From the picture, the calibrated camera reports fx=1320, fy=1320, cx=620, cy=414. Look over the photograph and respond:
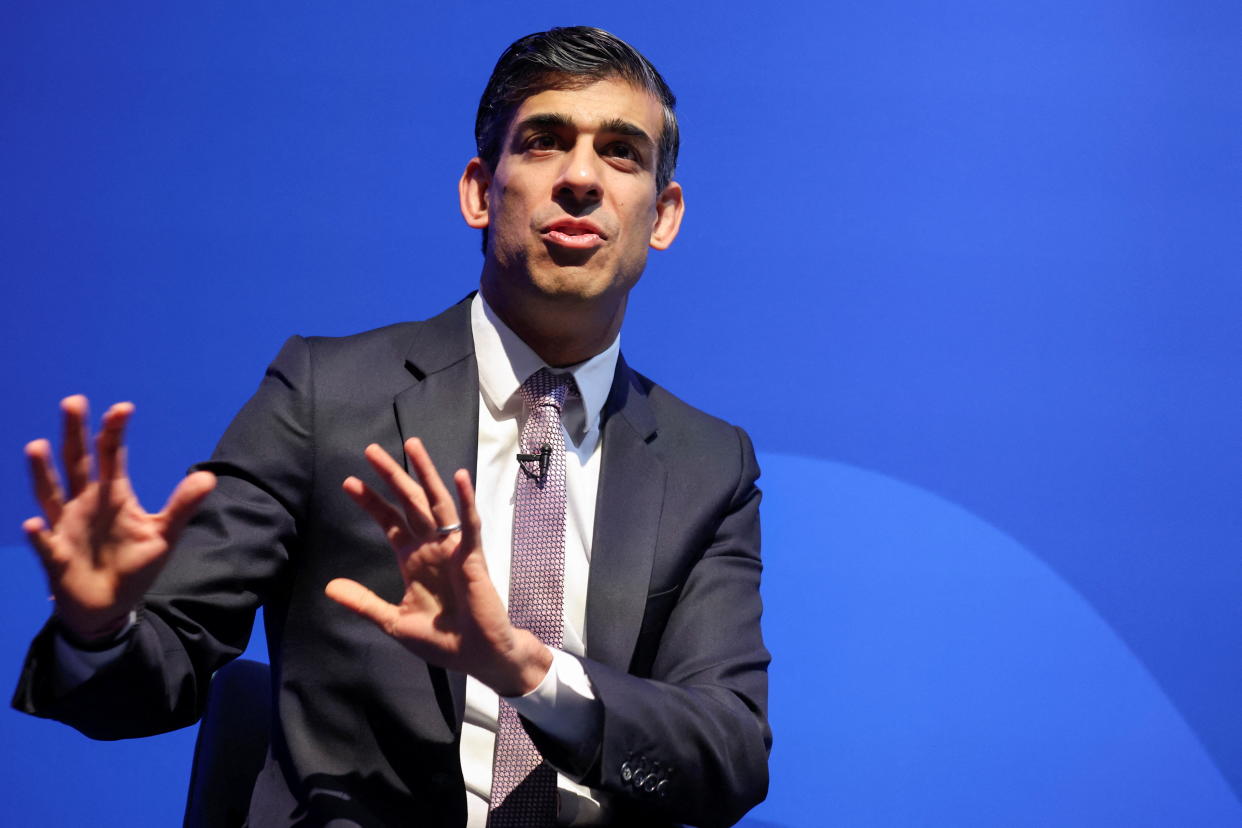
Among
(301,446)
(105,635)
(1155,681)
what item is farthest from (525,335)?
(1155,681)

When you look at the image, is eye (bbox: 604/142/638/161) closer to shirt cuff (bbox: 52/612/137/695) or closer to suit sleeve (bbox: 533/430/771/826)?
suit sleeve (bbox: 533/430/771/826)

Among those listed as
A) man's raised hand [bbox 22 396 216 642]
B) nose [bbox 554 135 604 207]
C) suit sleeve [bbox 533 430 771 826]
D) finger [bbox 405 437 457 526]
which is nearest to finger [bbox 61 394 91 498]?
man's raised hand [bbox 22 396 216 642]

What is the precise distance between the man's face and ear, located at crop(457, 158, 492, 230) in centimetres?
4

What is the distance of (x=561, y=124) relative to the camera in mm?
1880

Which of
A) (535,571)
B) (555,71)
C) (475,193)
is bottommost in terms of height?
(535,571)

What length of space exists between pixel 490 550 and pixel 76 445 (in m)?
0.64

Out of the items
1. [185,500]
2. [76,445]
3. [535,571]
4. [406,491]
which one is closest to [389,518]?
[406,491]

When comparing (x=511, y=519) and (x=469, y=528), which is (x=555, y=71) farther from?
(x=469, y=528)

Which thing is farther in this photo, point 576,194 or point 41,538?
point 576,194

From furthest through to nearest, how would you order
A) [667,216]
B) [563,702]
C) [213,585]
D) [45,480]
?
[667,216], [213,585], [563,702], [45,480]

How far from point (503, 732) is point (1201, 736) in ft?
4.83

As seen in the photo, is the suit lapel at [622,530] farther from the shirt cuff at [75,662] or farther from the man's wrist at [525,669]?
the shirt cuff at [75,662]

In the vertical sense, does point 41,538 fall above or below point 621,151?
below

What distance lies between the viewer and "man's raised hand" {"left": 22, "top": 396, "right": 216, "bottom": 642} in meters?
1.22
